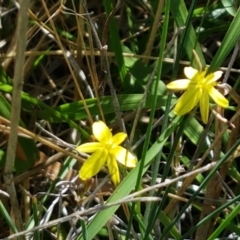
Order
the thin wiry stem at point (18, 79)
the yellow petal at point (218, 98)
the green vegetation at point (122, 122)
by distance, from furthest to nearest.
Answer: the green vegetation at point (122, 122)
the yellow petal at point (218, 98)
the thin wiry stem at point (18, 79)

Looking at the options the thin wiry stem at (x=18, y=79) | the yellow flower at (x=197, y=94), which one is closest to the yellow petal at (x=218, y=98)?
the yellow flower at (x=197, y=94)

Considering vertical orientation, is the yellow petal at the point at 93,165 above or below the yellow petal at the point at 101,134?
below

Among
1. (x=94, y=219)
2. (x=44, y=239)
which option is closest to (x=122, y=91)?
(x=44, y=239)

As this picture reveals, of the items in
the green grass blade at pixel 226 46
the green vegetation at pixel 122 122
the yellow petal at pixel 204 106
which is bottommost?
the green vegetation at pixel 122 122

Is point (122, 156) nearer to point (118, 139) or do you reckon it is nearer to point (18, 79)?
point (118, 139)

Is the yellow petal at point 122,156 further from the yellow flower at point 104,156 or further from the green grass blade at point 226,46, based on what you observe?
the green grass blade at point 226,46

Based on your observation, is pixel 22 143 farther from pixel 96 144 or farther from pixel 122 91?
pixel 96 144

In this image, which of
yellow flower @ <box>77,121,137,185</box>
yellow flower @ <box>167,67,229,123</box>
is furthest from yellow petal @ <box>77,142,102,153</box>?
yellow flower @ <box>167,67,229,123</box>

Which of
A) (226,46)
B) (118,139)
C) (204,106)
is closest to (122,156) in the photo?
(118,139)
